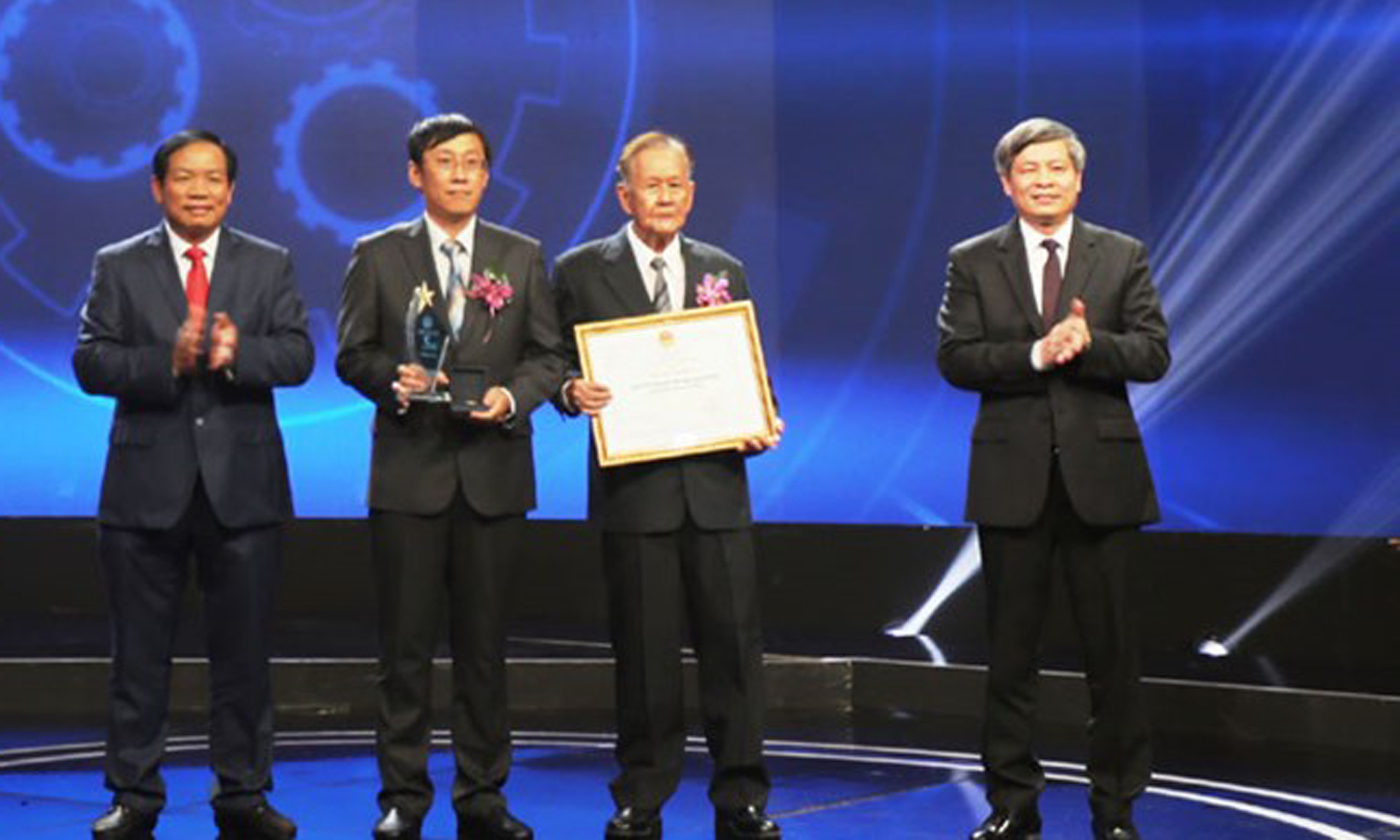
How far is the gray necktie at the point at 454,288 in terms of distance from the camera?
527 cm

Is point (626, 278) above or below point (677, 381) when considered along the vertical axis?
above

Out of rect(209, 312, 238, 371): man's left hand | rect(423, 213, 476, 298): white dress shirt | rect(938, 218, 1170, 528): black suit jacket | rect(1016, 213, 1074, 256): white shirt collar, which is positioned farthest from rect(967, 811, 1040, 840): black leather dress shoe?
rect(209, 312, 238, 371): man's left hand

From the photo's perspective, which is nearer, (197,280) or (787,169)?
(197,280)

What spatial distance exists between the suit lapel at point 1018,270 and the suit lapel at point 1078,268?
0.06 meters

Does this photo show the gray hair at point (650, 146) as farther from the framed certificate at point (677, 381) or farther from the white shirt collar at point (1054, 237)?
the white shirt collar at point (1054, 237)

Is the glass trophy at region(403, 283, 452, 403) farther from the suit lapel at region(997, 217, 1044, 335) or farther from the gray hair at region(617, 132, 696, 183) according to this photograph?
the suit lapel at region(997, 217, 1044, 335)

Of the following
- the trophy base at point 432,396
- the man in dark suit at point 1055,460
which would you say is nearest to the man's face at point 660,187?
the trophy base at point 432,396

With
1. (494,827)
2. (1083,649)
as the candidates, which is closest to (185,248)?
(494,827)

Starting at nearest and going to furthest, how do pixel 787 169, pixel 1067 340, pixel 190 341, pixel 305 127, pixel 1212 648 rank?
pixel 1067 340
pixel 190 341
pixel 1212 648
pixel 787 169
pixel 305 127

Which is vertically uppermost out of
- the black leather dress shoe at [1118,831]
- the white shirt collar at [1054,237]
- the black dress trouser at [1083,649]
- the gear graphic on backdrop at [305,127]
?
the gear graphic on backdrop at [305,127]

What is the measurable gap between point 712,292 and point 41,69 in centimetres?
469

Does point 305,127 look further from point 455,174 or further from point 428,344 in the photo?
point 428,344

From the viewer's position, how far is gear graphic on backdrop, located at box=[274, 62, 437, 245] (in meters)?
8.84

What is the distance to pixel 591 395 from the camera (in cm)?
516
